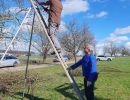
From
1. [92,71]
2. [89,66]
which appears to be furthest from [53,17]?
[92,71]

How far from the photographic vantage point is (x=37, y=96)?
10.9 meters

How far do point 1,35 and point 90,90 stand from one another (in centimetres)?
914

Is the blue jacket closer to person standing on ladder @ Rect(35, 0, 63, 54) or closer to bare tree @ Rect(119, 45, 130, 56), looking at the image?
person standing on ladder @ Rect(35, 0, 63, 54)

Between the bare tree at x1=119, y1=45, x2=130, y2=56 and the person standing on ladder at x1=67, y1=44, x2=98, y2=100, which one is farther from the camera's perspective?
the bare tree at x1=119, y1=45, x2=130, y2=56

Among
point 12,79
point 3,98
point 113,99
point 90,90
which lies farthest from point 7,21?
point 90,90

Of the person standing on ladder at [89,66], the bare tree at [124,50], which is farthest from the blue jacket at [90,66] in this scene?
the bare tree at [124,50]

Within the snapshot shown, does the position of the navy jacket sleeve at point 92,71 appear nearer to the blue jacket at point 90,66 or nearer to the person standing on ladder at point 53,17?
the blue jacket at point 90,66

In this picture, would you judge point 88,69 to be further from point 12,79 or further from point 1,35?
point 1,35

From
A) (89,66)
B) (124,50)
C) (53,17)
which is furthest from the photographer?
(124,50)

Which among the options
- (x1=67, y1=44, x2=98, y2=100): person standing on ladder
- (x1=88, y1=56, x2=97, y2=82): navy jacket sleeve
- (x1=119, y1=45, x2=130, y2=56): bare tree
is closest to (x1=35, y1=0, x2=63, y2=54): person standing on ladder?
(x1=67, y1=44, x2=98, y2=100): person standing on ladder

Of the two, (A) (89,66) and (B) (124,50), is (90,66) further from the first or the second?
(B) (124,50)

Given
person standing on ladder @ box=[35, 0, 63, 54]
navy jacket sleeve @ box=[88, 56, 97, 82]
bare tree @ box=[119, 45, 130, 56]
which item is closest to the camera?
person standing on ladder @ box=[35, 0, 63, 54]

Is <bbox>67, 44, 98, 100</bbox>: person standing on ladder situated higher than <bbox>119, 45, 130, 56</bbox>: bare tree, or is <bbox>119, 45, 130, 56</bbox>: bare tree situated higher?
<bbox>119, 45, 130, 56</bbox>: bare tree

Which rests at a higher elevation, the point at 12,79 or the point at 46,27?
the point at 46,27
